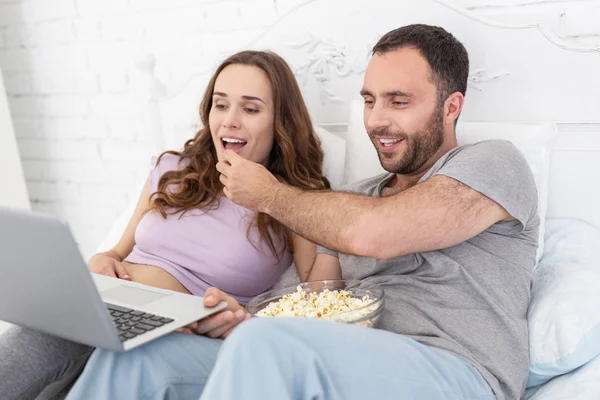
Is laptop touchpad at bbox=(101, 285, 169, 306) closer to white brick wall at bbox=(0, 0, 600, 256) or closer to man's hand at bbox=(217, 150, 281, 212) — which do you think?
man's hand at bbox=(217, 150, 281, 212)

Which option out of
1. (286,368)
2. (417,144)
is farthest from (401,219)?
(286,368)

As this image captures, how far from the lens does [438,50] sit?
58.2 inches

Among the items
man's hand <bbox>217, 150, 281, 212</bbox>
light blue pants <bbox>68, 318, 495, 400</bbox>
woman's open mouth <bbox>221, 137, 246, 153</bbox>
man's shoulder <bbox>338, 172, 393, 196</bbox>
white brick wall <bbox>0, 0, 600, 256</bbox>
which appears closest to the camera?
light blue pants <bbox>68, 318, 495, 400</bbox>

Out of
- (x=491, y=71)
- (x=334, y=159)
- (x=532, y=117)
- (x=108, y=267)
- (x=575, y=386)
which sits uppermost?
(x=491, y=71)

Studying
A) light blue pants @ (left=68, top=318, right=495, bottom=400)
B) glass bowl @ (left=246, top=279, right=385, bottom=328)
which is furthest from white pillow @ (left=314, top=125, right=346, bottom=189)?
light blue pants @ (left=68, top=318, right=495, bottom=400)

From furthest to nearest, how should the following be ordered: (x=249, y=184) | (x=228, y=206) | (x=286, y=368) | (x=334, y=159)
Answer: (x=334, y=159) → (x=228, y=206) → (x=249, y=184) → (x=286, y=368)

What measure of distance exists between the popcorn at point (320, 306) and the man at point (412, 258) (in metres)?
0.07

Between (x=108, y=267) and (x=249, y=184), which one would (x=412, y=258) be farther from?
(x=108, y=267)

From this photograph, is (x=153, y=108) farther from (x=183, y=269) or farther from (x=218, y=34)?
(x=183, y=269)

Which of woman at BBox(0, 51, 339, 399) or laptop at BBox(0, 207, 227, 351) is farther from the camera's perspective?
woman at BBox(0, 51, 339, 399)

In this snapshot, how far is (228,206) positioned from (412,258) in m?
0.53

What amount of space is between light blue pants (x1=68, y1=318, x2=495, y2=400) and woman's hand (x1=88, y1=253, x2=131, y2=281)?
0.45m

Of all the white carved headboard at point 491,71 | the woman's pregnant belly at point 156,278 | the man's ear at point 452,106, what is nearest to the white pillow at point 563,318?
the white carved headboard at point 491,71

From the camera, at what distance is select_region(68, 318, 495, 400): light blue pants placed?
0.97 meters
